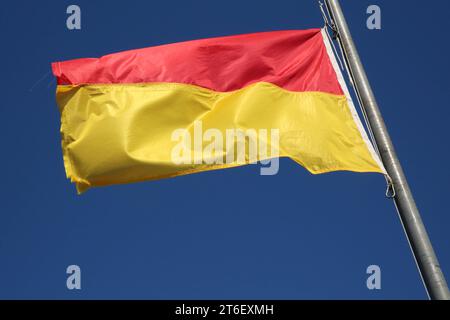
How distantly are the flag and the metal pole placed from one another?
0.34 metres

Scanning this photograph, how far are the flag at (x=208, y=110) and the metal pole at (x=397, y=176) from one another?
0.34 meters

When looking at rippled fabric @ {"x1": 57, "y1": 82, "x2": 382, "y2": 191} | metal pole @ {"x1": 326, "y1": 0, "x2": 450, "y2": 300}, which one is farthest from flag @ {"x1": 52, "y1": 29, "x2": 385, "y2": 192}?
metal pole @ {"x1": 326, "y1": 0, "x2": 450, "y2": 300}

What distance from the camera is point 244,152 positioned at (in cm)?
1147

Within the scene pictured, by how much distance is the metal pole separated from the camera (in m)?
9.24

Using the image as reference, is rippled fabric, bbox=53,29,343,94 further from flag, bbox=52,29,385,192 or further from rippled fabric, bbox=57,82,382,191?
rippled fabric, bbox=57,82,382,191

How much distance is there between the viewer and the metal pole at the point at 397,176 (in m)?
9.24

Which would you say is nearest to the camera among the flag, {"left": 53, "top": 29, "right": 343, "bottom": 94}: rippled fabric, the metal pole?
the metal pole

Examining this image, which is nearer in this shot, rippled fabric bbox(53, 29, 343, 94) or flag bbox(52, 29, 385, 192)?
flag bbox(52, 29, 385, 192)

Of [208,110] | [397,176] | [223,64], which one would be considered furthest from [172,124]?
[397,176]

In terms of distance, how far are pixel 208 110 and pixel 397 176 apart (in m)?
3.38

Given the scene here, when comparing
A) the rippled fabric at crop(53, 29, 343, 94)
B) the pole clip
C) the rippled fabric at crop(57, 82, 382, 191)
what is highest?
the rippled fabric at crop(53, 29, 343, 94)

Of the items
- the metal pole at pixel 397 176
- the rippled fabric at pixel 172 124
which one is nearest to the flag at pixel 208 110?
the rippled fabric at pixel 172 124

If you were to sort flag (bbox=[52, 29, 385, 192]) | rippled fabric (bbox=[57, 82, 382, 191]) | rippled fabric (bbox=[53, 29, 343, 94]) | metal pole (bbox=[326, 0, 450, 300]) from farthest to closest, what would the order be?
rippled fabric (bbox=[53, 29, 343, 94])
flag (bbox=[52, 29, 385, 192])
rippled fabric (bbox=[57, 82, 382, 191])
metal pole (bbox=[326, 0, 450, 300])
